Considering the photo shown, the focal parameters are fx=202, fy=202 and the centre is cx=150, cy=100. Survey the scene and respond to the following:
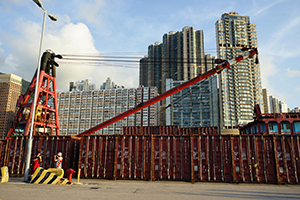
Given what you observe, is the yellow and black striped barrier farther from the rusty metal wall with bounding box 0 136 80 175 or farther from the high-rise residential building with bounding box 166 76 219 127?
the high-rise residential building with bounding box 166 76 219 127

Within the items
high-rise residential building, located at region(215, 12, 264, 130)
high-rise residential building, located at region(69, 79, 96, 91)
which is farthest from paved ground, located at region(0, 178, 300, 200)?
high-rise residential building, located at region(69, 79, 96, 91)

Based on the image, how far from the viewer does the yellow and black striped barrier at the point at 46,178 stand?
12023mm

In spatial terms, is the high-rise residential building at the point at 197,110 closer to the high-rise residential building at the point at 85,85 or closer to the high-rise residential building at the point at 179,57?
the high-rise residential building at the point at 179,57

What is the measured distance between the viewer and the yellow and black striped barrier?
1202 centimetres

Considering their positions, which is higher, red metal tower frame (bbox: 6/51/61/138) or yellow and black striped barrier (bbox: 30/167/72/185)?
red metal tower frame (bbox: 6/51/61/138)

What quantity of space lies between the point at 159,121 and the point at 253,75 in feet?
184

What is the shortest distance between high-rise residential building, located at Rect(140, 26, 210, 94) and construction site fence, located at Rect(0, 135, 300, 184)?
101m

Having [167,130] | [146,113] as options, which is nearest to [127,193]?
[167,130]

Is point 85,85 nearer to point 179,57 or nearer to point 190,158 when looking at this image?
point 179,57

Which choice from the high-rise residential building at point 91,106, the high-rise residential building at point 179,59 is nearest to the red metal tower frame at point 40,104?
the high-rise residential building at point 91,106

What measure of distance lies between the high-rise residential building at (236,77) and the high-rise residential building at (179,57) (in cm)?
1662

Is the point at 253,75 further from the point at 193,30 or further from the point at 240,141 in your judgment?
the point at 240,141

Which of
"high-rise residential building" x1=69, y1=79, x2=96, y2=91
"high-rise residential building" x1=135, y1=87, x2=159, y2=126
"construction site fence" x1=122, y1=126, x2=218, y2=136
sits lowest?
"construction site fence" x1=122, y1=126, x2=218, y2=136

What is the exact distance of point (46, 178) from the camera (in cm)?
1207
